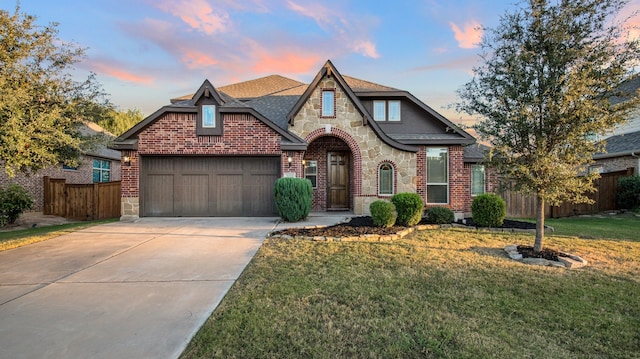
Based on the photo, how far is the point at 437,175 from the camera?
1301 centimetres

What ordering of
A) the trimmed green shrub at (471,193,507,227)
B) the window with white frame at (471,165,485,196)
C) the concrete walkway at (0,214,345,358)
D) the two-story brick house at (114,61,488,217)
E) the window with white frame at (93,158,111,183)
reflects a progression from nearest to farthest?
the concrete walkway at (0,214,345,358) → the trimmed green shrub at (471,193,507,227) → the two-story brick house at (114,61,488,217) → the window with white frame at (471,165,485,196) → the window with white frame at (93,158,111,183)

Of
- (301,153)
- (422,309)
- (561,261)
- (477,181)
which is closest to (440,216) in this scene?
(561,261)

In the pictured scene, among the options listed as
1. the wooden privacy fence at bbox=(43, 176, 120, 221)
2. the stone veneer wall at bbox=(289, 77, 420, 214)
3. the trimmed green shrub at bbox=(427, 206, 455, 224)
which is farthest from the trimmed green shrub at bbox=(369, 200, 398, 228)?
the wooden privacy fence at bbox=(43, 176, 120, 221)

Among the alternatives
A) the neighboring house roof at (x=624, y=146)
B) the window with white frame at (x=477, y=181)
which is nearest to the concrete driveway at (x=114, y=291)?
the window with white frame at (x=477, y=181)

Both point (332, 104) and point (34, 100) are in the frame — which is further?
point (332, 104)

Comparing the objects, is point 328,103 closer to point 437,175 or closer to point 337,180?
point 337,180

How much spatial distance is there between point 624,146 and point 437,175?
416 inches

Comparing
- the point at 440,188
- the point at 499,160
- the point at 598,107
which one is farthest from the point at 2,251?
the point at 440,188

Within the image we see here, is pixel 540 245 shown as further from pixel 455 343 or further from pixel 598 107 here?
pixel 455 343

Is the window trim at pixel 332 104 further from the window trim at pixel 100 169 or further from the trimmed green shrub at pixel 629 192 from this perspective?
the window trim at pixel 100 169

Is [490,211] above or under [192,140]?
under

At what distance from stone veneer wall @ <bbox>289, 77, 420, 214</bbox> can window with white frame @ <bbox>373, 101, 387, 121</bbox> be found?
5.71 feet

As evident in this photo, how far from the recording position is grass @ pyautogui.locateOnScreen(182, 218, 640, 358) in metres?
2.90

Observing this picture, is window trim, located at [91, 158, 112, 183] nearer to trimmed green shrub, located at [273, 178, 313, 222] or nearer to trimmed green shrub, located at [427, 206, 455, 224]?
trimmed green shrub, located at [273, 178, 313, 222]
